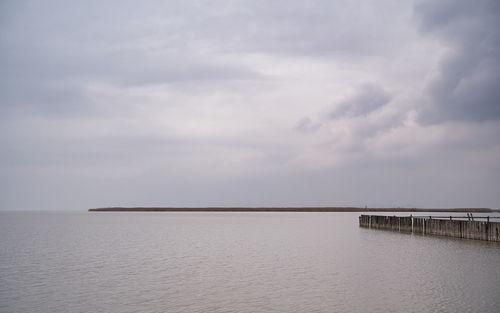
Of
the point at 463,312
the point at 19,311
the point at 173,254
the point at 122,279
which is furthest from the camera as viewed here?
the point at 173,254

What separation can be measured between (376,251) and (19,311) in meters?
25.9

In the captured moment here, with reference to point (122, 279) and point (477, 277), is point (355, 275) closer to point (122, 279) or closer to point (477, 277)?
point (477, 277)

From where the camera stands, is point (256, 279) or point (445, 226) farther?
point (445, 226)

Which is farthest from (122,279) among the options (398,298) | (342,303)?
(398,298)

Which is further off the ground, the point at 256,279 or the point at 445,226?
the point at 445,226

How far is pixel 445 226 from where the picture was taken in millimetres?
44812

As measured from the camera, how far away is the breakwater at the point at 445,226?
1478 inches

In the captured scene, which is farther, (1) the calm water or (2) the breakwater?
(2) the breakwater

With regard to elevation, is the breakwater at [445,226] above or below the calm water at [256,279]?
above

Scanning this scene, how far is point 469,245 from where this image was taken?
36.2 m

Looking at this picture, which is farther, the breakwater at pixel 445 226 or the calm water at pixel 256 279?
the breakwater at pixel 445 226

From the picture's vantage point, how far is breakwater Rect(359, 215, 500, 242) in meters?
37.5

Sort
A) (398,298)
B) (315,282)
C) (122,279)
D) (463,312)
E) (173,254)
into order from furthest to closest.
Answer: (173,254) < (122,279) < (315,282) < (398,298) < (463,312)

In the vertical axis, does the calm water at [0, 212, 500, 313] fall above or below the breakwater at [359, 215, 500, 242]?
below
